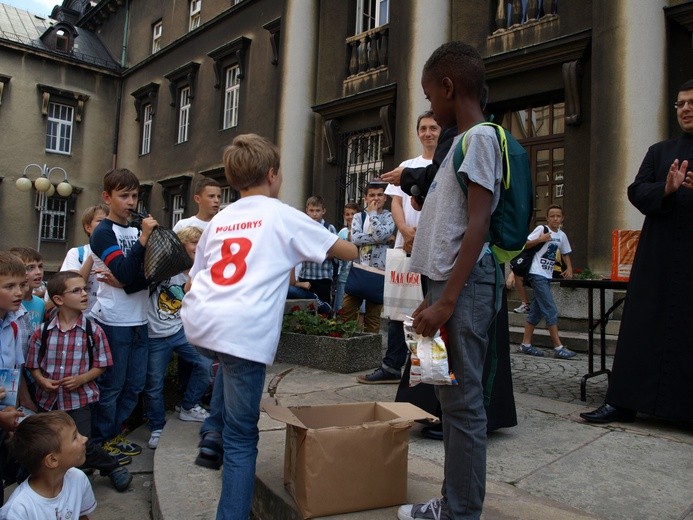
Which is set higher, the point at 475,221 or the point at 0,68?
the point at 0,68

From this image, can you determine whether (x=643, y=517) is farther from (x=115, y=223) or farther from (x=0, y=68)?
(x=0, y=68)

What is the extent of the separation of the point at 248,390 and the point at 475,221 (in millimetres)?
1130

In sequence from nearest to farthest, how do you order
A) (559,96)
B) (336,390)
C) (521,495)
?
1. (521,495)
2. (336,390)
3. (559,96)

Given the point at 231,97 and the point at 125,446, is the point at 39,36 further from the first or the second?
the point at 125,446

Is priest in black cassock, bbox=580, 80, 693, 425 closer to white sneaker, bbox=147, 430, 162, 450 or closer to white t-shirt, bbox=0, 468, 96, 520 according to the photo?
white sneaker, bbox=147, 430, 162, 450

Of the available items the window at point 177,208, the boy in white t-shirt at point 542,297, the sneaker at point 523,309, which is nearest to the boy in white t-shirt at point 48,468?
the boy in white t-shirt at point 542,297

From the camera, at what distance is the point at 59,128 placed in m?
24.3

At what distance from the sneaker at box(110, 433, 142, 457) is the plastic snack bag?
234 cm

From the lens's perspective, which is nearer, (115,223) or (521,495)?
(521,495)

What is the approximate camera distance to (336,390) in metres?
4.59

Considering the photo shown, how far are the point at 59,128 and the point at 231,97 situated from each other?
10922 millimetres

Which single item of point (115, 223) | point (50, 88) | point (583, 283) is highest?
point (50, 88)

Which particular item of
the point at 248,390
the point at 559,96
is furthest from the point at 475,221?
the point at 559,96

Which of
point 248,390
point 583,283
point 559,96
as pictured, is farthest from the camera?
point 559,96
